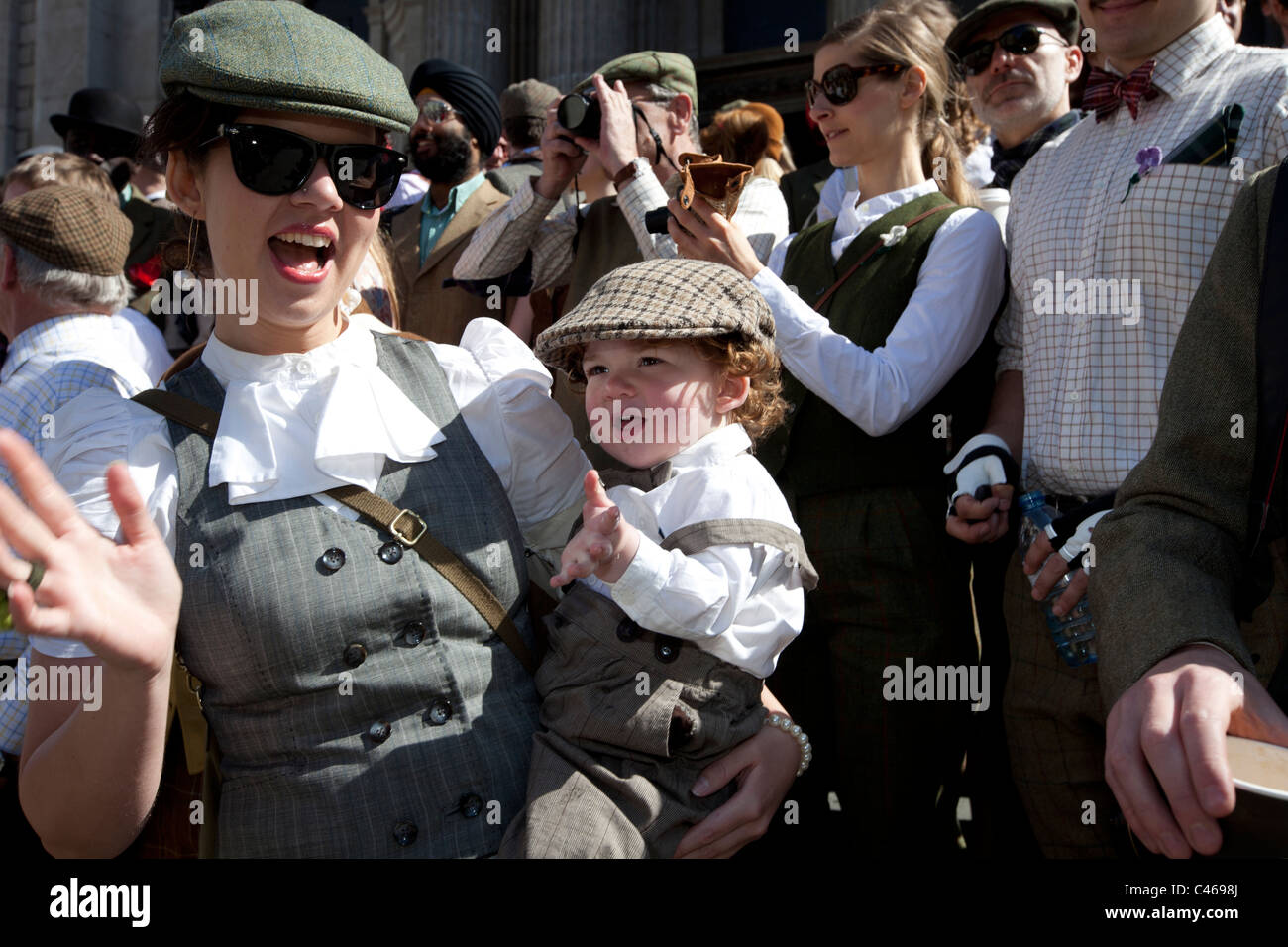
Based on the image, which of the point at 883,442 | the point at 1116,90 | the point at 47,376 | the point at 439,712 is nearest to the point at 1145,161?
the point at 1116,90

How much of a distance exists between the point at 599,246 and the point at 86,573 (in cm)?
269

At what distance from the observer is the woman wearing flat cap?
6.18 ft

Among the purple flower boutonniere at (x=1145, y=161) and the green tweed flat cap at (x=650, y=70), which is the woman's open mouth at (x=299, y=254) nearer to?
the purple flower boutonniere at (x=1145, y=161)

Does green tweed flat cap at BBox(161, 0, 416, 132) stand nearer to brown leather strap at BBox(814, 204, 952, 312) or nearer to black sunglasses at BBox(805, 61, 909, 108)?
brown leather strap at BBox(814, 204, 952, 312)

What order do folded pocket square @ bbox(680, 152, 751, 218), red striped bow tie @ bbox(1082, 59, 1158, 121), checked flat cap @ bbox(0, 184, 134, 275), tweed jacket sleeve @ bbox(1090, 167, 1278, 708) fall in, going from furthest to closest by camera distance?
checked flat cap @ bbox(0, 184, 134, 275), folded pocket square @ bbox(680, 152, 751, 218), red striped bow tie @ bbox(1082, 59, 1158, 121), tweed jacket sleeve @ bbox(1090, 167, 1278, 708)

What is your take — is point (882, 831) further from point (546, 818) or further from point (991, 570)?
point (546, 818)

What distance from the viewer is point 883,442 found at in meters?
3.21

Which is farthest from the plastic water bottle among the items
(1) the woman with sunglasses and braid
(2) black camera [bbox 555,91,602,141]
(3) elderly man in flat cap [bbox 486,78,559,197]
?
(3) elderly man in flat cap [bbox 486,78,559,197]

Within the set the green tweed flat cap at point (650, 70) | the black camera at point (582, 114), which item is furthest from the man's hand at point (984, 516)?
the green tweed flat cap at point (650, 70)

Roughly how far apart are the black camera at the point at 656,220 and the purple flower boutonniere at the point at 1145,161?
1232 mm

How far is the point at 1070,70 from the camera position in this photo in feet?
13.2

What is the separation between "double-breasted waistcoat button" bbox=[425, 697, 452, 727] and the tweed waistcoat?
2.09 metres
